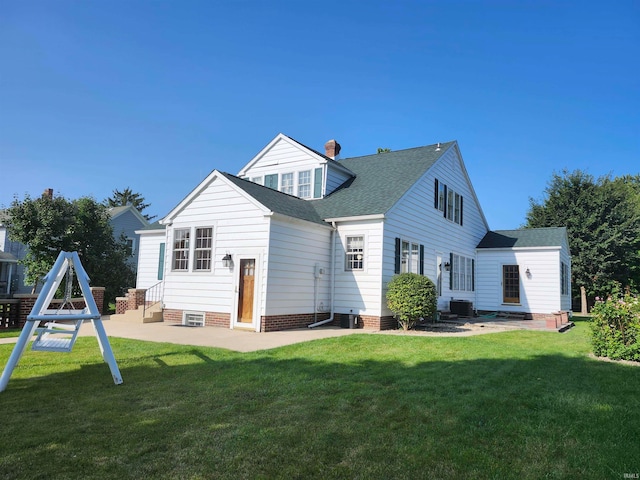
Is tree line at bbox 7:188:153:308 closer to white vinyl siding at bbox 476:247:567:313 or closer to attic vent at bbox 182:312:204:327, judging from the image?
attic vent at bbox 182:312:204:327

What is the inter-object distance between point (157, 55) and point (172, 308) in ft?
27.0

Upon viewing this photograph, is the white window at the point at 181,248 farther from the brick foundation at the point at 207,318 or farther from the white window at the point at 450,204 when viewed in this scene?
the white window at the point at 450,204

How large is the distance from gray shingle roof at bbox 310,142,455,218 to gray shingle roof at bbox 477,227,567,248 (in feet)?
20.2

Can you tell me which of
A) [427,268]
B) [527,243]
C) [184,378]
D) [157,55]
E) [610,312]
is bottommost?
[184,378]

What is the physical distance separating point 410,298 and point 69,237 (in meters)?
17.7

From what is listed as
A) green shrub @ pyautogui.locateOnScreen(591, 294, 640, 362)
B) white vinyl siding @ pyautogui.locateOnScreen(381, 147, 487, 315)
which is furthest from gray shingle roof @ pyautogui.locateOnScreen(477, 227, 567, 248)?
green shrub @ pyautogui.locateOnScreen(591, 294, 640, 362)

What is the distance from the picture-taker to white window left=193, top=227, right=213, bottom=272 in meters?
Answer: 13.5

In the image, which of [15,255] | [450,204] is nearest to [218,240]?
[450,204]

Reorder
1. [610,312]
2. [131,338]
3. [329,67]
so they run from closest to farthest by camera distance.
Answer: [610,312] → [131,338] → [329,67]

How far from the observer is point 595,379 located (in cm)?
629

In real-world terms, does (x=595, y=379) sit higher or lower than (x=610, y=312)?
lower

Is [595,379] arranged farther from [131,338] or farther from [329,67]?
[329,67]

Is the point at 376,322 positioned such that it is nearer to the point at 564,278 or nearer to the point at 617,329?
the point at 617,329

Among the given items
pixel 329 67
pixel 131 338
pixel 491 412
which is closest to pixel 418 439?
pixel 491 412
